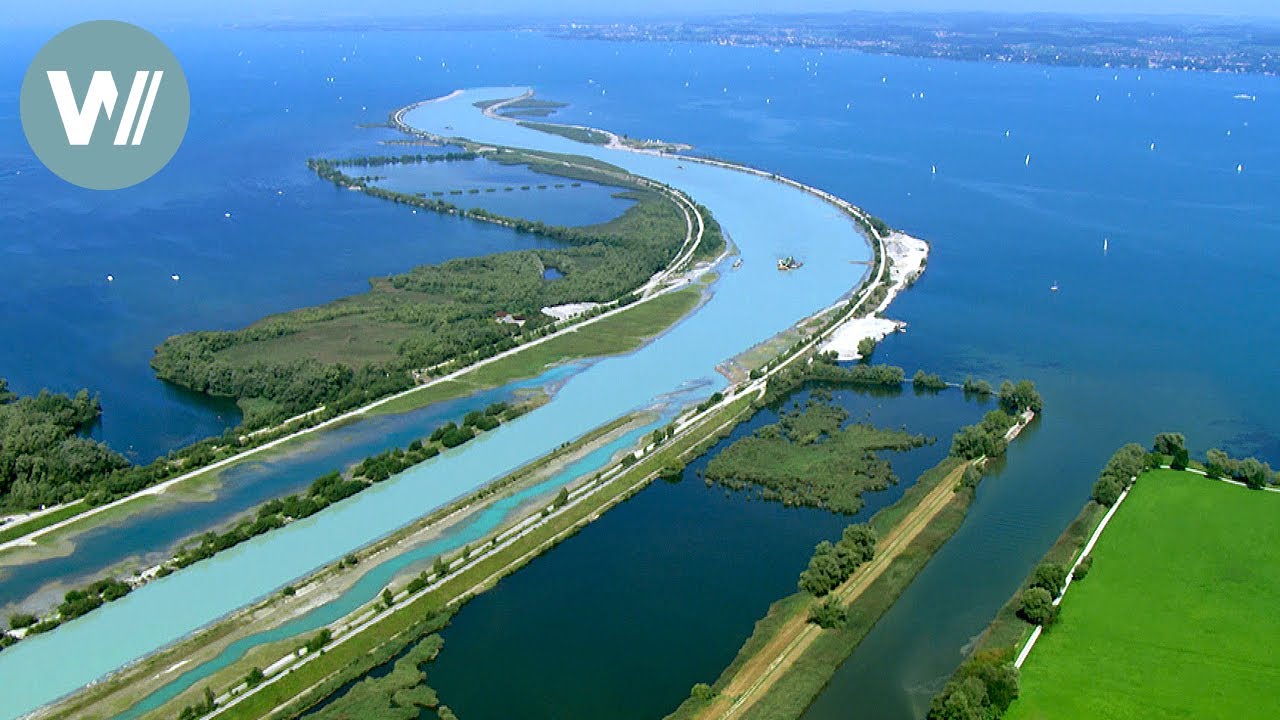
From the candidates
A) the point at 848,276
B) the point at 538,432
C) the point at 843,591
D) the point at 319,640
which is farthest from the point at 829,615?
the point at 848,276

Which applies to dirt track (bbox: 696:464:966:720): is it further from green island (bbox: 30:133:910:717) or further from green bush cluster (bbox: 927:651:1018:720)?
green island (bbox: 30:133:910:717)

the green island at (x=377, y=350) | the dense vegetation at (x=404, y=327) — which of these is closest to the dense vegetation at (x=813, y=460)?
the green island at (x=377, y=350)

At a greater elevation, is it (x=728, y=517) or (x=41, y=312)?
(x=728, y=517)

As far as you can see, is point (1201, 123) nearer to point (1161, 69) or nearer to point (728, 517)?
point (1161, 69)

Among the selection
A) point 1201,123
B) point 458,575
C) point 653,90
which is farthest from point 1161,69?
point 458,575

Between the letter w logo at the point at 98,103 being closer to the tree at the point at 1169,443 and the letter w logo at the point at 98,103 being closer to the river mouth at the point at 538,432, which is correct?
the river mouth at the point at 538,432

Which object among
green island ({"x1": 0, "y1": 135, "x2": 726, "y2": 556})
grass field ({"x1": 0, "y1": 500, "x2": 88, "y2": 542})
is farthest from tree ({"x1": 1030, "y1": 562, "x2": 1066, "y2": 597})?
grass field ({"x1": 0, "y1": 500, "x2": 88, "y2": 542})

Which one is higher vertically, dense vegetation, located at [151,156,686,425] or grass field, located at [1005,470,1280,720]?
grass field, located at [1005,470,1280,720]
